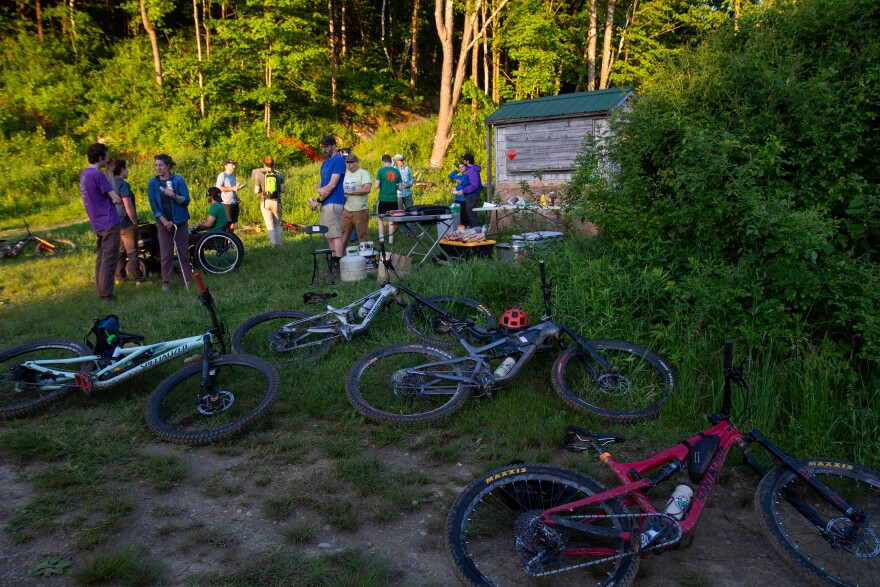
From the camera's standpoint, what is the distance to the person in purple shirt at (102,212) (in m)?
7.91

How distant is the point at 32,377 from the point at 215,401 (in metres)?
1.58

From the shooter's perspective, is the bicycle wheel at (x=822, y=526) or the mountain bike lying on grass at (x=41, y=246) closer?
the bicycle wheel at (x=822, y=526)

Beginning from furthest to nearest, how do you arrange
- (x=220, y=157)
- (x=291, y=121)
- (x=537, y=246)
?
(x=291, y=121)
(x=220, y=157)
(x=537, y=246)

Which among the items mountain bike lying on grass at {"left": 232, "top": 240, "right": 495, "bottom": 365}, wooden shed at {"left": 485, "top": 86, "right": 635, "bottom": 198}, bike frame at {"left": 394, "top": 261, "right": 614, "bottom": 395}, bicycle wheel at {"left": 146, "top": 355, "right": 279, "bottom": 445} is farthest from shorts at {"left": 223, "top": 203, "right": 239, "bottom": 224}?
bike frame at {"left": 394, "top": 261, "right": 614, "bottom": 395}

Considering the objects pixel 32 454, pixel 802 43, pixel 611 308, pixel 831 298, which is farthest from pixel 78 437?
pixel 802 43

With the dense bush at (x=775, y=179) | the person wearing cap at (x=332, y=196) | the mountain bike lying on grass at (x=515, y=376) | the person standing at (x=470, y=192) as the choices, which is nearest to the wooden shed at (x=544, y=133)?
the person standing at (x=470, y=192)

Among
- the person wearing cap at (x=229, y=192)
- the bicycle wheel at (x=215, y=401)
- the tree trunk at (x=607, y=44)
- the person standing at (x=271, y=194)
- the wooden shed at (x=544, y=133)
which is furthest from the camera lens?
the tree trunk at (x=607, y=44)

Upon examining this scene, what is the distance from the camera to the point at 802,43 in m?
5.86

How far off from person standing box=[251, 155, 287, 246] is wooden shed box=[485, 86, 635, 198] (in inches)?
189

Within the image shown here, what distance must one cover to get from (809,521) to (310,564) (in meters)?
2.65

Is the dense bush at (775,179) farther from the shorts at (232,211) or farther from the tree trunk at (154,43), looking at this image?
the tree trunk at (154,43)

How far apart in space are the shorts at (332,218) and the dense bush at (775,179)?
4.26 m

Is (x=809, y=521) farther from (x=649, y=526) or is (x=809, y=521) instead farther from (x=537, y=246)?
(x=537, y=246)

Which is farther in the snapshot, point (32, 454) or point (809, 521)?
point (32, 454)
